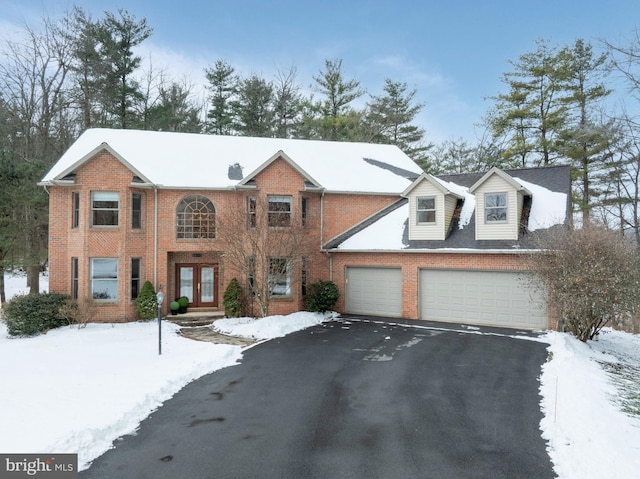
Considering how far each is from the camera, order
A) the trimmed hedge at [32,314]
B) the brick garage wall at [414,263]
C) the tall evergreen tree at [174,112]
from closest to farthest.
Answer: the trimmed hedge at [32,314]
the brick garage wall at [414,263]
the tall evergreen tree at [174,112]

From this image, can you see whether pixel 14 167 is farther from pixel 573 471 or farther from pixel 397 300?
pixel 573 471

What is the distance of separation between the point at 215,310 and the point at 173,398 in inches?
426

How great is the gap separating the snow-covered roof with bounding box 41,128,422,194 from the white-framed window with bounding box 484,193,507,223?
5381 millimetres

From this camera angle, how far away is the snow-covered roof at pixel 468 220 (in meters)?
15.8

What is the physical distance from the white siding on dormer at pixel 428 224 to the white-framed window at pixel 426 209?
0.40 feet

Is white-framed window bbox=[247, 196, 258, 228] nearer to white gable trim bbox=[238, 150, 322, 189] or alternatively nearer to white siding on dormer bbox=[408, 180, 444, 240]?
white gable trim bbox=[238, 150, 322, 189]

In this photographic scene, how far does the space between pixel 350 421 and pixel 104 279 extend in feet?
45.5

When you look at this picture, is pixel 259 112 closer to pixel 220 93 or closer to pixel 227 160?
pixel 220 93

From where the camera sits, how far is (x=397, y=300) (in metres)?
17.6

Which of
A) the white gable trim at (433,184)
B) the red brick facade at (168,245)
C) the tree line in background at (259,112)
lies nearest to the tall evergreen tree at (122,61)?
the tree line in background at (259,112)

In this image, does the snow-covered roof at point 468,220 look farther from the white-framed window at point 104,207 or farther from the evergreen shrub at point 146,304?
the white-framed window at point 104,207

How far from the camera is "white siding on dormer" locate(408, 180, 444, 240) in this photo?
17.1 metres

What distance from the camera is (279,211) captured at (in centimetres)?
1741

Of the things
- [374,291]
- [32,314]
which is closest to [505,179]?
[374,291]
